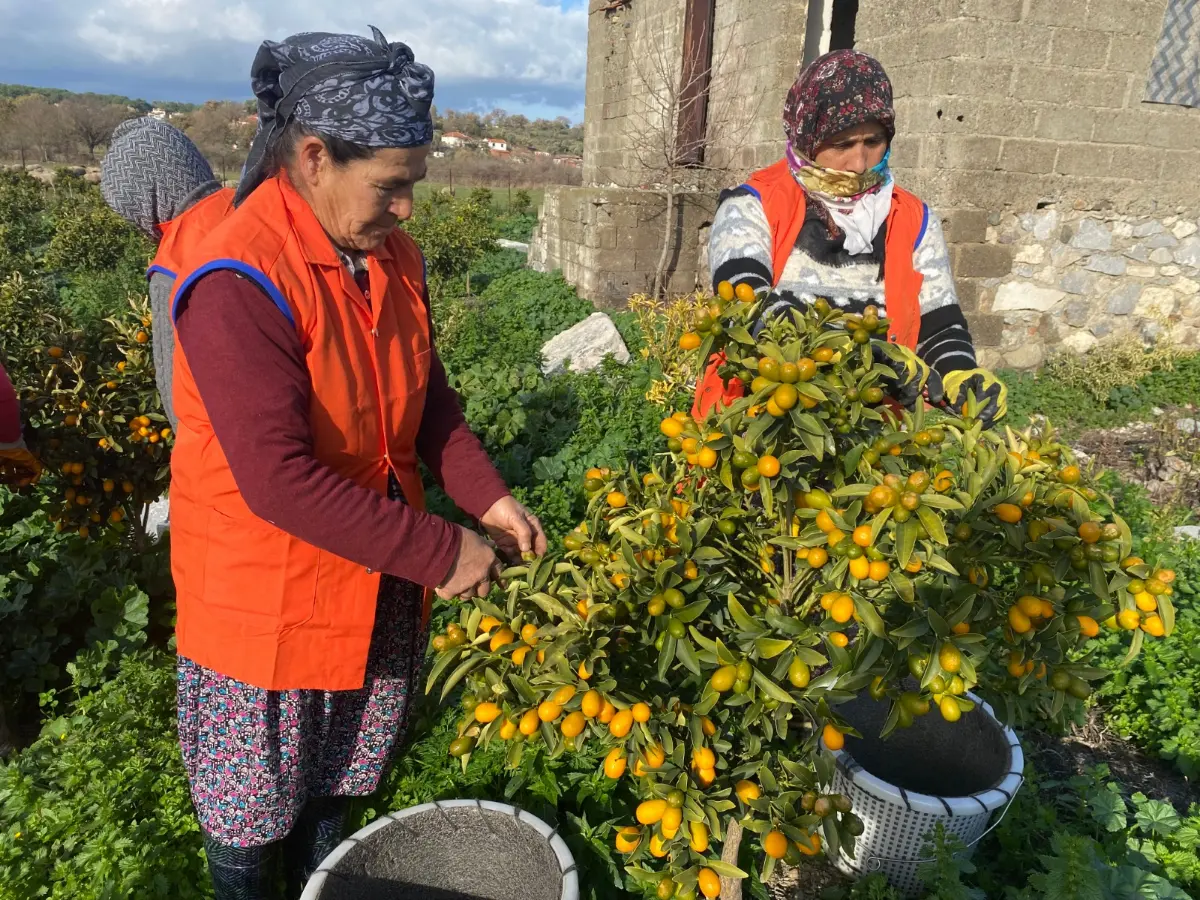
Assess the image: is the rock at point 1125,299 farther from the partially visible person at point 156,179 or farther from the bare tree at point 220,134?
the bare tree at point 220,134

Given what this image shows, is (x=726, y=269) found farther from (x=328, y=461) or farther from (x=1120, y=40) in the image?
(x=1120, y=40)

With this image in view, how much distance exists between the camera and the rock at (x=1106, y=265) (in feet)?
18.7

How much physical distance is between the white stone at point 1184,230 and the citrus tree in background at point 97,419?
6686 millimetres

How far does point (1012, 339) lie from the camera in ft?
19.1

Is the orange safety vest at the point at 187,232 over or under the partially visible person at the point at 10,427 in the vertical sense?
over

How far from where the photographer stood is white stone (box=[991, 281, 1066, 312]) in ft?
18.5

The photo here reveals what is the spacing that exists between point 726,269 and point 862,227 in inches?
16.5

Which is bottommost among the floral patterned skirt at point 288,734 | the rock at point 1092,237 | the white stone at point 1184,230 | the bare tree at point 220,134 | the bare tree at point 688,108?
the floral patterned skirt at point 288,734

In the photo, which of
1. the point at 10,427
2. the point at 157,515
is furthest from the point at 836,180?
the point at 157,515

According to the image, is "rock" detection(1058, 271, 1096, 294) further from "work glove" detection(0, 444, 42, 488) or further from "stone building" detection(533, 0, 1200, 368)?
"work glove" detection(0, 444, 42, 488)

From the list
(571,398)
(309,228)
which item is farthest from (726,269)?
(571,398)

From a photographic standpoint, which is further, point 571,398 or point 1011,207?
point 1011,207

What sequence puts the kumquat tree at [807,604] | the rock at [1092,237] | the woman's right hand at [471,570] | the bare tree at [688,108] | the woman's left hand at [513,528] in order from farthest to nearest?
the bare tree at [688,108] < the rock at [1092,237] < the woman's left hand at [513,528] < the woman's right hand at [471,570] < the kumquat tree at [807,604]

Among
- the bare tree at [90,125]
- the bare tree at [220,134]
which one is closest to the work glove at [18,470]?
the bare tree at [220,134]
